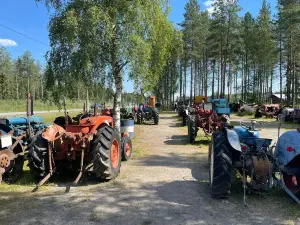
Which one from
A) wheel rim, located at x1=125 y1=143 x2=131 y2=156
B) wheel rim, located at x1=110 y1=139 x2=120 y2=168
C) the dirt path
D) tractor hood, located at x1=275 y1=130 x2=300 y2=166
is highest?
tractor hood, located at x1=275 y1=130 x2=300 y2=166

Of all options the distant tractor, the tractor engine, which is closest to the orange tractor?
the tractor engine

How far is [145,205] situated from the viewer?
14.6 ft

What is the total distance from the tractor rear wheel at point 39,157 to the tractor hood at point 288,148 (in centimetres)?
410

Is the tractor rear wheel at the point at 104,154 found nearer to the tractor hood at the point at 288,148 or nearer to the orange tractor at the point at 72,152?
the orange tractor at the point at 72,152

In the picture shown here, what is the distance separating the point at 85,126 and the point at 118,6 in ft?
13.9

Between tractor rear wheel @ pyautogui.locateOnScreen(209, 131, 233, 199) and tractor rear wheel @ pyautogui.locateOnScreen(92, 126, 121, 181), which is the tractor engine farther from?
tractor rear wheel @ pyautogui.locateOnScreen(92, 126, 121, 181)

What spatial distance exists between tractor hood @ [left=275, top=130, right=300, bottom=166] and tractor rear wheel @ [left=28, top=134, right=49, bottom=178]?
4100mm

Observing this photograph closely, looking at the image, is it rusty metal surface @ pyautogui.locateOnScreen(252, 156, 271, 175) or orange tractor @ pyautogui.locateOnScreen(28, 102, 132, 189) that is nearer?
rusty metal surface @ pyautogui.locateOnScreen(252, 156, 271, 175)

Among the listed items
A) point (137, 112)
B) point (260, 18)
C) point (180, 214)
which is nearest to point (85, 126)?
point (180, 214)

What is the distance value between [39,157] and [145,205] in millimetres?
2272

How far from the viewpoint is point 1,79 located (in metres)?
58.3

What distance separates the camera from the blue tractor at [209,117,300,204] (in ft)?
14.4

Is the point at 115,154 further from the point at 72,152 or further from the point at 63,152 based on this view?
the point at 63,152

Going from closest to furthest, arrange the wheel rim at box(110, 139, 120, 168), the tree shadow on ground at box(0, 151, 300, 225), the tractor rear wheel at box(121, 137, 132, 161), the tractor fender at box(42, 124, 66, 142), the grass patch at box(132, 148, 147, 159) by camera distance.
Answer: the tree shadow on ground at box(0, 151, 300, 225) → the tractor fender at box(42, 124, 66, 142) → the wheel rim at box(110, 139, 120, 168) → the tractor rear wheel at box(121, 137, 132, 161) → the grass patch at box(132, 148, 147, 159)
